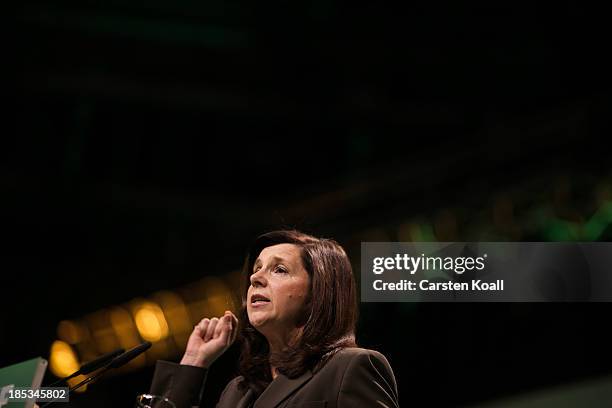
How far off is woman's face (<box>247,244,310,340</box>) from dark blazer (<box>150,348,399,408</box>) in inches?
5.4

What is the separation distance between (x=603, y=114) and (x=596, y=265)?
111 centimetres

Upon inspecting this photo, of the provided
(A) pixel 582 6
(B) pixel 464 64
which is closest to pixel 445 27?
(B) pixel 464 64

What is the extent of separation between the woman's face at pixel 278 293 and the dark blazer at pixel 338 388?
0.14 metres

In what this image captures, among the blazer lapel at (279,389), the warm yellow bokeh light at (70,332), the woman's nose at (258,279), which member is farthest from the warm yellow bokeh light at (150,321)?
the blazer lapel at (279,389)

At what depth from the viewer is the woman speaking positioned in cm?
185

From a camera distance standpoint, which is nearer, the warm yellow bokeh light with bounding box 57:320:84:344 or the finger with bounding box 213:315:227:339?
the finger with bounding box 213:315:227:339

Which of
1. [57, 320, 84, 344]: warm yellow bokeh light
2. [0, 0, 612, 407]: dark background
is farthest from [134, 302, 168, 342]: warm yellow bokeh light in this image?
[57, 320, 84, 344]: warm yellow bokeh light

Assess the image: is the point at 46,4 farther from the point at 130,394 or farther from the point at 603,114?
the point at 603,114

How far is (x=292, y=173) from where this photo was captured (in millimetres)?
5465

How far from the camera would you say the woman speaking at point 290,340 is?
72.7 inches

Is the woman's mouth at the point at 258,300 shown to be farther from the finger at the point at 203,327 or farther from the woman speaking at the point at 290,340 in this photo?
the finger at the point at 203,327

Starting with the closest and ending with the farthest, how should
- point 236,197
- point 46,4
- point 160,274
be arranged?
point 46,4, point 160,274, point 236,197

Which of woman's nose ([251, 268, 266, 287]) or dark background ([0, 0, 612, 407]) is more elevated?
dark background ([0, 0, 612, 407])

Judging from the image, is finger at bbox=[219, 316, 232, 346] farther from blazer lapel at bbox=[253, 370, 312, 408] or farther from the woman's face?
blazer lapel at bbox=[253, 370, 312, 408]
